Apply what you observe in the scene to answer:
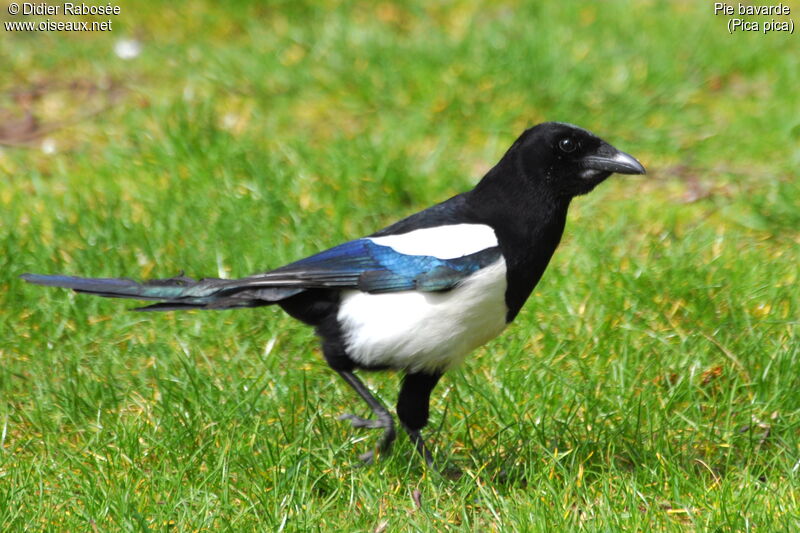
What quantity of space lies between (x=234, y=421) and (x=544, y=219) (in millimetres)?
1019

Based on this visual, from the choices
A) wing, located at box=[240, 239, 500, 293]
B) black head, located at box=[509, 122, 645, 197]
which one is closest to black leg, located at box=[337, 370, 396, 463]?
wing, located at box=[240, 239, 500, 293]

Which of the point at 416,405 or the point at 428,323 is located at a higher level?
the point at 428,323

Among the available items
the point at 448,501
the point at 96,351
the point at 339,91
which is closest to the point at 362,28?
the point at 339,91

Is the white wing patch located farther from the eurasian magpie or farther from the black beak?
the black beak

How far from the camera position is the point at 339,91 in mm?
5730

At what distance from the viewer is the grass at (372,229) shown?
295 centimetres

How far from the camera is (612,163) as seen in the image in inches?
126

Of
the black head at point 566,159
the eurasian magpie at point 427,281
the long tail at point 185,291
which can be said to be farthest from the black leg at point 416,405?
the black head at point 566,159

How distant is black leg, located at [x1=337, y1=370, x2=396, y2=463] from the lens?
10.3ft

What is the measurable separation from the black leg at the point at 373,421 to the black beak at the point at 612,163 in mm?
876

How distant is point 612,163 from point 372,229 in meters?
1.62

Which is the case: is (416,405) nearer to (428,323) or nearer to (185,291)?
(428,323)

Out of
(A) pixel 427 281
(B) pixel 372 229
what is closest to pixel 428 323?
(A) pixel 427 281

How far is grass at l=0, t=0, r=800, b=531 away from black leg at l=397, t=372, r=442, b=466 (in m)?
0.09
